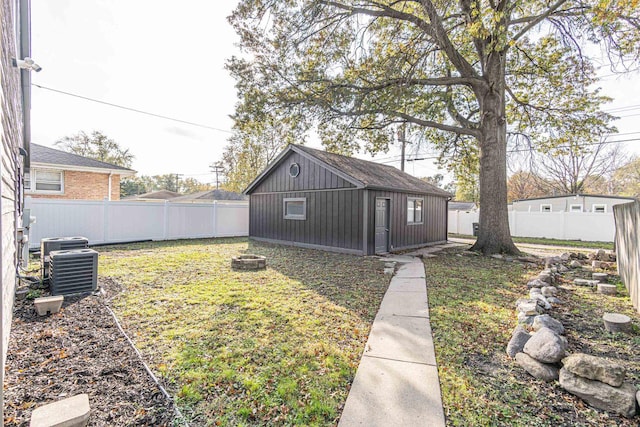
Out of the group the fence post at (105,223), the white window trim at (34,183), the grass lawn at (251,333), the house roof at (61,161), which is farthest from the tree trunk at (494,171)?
the white window trim at (34,183)

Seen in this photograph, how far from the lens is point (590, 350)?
3182mm

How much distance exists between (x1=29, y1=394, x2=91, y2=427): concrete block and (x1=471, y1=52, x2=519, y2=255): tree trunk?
10811 mm

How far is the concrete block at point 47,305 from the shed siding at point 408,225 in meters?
7.58

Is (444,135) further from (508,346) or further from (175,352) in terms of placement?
(175,352)

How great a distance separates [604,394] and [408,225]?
31.2 feet

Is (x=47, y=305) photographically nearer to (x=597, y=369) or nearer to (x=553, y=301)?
(x=597, y=369)

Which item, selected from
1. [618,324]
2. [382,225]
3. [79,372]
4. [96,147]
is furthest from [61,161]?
[96,147]

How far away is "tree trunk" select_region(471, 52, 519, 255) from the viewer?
9.97 metres

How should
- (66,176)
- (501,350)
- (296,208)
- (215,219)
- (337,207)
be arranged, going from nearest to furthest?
1. (501,350)
2. (337,207)
3. (296,208)
4. (66,176)
5. (215,219)

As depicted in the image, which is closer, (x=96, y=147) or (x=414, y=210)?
(x=414, y=210)

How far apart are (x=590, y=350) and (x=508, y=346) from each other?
86 centimetres

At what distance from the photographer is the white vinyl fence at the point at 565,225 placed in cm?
1454

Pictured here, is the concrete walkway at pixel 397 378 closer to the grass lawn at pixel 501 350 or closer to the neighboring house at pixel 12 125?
the grass lawn at pixel 501 350

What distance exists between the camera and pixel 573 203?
62.2 feet
